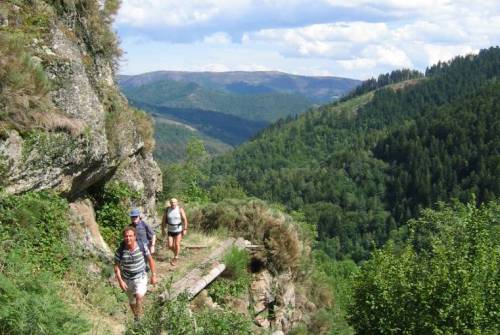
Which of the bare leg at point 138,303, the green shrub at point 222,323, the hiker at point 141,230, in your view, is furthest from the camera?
the hiker at point 141,230

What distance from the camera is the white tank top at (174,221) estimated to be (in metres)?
12.4

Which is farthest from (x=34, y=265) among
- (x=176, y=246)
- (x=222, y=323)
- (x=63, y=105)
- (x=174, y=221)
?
(x=176, y=246)

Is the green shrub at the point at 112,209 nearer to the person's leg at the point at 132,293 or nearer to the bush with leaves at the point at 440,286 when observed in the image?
the person's leg at the point at 132,293

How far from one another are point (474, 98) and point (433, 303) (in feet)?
557

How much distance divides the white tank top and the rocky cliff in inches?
70.8

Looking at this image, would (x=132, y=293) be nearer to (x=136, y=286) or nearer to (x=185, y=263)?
(x=136, y=286)

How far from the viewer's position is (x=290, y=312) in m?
14.8

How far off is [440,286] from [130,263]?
9632 millimetres

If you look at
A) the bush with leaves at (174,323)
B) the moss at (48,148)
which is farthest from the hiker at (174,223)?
the bush with leaves at (174,323)

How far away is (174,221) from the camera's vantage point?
12430mm

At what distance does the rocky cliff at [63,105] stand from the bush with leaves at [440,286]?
7764 millimetres

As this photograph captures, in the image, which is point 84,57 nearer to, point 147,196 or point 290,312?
point 147,196

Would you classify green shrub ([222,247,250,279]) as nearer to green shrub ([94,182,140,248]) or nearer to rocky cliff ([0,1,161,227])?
green shrub ([94,182,140,248])

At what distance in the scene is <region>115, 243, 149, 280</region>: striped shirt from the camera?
334 inches
